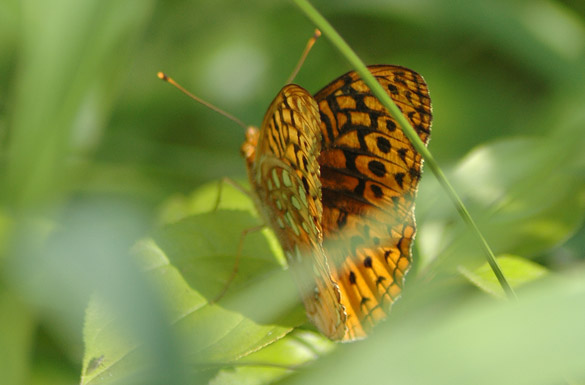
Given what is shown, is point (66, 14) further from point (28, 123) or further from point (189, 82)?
point (189, 82)

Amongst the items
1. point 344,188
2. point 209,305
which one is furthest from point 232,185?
point 209,305

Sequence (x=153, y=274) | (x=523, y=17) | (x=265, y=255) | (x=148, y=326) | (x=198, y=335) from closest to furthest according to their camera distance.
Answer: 1. (x=148, y=326)
2. (x=198, y=335)
3. (x=153, y=274)
4. (x=265, y=255)
5. (x=523, y=17)

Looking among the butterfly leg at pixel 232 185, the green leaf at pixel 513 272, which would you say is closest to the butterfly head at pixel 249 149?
the butterfly leg at pixel 232 185

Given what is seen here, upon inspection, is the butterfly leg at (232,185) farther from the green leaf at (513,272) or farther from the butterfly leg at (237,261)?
the green leaf at (513,272)

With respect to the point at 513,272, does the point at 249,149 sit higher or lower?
higher

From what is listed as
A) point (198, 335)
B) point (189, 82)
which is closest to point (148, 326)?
point (198, 335)

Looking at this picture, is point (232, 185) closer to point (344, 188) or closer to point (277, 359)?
point (344, 188)
